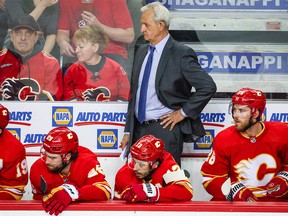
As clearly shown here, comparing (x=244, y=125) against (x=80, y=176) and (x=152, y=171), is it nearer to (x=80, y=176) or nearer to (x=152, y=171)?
(x=152, y=171)

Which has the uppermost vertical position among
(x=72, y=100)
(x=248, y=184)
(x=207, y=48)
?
(x=207, y=48)

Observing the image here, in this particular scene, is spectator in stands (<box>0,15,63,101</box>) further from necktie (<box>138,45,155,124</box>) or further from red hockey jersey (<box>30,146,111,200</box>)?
red hockey jersey (<box>30,146,111,200</box>)

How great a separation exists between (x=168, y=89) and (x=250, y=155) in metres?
0.80

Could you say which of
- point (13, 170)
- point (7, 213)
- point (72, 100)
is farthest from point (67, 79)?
point (7, 213)

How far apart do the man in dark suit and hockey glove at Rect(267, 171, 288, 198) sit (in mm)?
800

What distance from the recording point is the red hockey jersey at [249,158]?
5.82 m

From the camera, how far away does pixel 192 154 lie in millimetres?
6770

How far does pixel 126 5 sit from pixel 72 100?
0.82 metres

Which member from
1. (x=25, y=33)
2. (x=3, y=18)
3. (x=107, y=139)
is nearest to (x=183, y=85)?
(x=107, y=139)

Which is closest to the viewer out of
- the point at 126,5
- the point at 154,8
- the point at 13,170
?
the point at 13,170

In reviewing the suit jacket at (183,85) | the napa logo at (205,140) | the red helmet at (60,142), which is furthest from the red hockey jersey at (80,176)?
the napa logo at (205,140)

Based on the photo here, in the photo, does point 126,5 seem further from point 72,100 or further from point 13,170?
point 13,170

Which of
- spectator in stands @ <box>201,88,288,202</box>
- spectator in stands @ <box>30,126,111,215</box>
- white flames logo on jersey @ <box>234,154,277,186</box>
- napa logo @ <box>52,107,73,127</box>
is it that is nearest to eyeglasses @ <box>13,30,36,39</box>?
napa logo @ <box>52,107,73,127</box>

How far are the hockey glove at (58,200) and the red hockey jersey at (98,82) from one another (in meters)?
2.02
